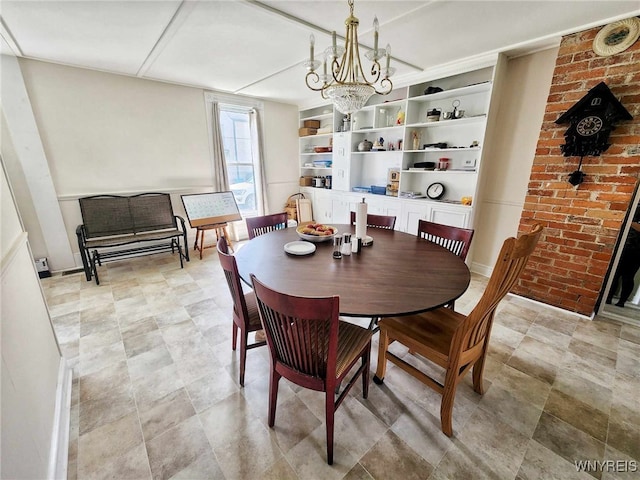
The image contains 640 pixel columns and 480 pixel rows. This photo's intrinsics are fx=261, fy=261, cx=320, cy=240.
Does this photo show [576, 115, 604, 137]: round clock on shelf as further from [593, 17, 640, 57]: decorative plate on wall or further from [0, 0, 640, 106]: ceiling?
[0, 0, 640, 106]: ceiling

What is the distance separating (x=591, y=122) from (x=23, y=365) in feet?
13.0

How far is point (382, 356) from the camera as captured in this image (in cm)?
168

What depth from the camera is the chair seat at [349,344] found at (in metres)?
1.28

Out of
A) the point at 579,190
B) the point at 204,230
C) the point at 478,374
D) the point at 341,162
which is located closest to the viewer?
the point at 478,374

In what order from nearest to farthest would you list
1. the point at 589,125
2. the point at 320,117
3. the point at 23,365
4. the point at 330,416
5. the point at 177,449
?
the point at 23,365
the point at 330,416
the point at 177,449
the point at 589,125
the point at 320,117

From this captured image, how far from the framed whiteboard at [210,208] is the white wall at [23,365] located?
2.41 meters

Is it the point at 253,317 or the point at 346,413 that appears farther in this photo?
the point at 253,317

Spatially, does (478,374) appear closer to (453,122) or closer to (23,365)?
(23,365)

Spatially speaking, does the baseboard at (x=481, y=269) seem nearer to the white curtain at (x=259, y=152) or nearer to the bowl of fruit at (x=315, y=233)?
the bowl of fruit at (x=315, y=233)

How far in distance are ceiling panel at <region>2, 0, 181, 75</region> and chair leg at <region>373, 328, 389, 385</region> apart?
2673 mm

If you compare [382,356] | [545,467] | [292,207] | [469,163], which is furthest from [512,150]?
[292,207]

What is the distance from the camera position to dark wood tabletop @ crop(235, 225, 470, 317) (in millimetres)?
1236

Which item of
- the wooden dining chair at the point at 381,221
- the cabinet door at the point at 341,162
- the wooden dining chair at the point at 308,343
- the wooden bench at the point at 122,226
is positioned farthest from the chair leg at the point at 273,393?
the cabinet door at the point at 341,162

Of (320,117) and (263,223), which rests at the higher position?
(320,117)
